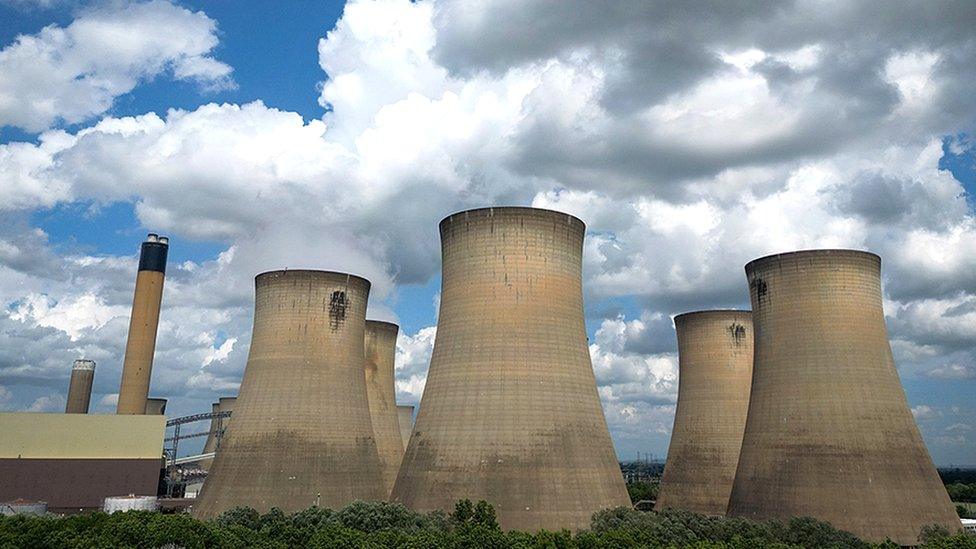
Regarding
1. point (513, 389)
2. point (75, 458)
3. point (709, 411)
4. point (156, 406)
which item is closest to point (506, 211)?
point (513, 389)

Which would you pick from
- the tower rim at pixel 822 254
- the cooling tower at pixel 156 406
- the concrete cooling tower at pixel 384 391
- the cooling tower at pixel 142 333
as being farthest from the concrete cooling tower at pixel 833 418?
the cooling tower at pixel 156 406

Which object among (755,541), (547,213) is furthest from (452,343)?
(755,541)

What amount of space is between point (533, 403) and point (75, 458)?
32.2 meters

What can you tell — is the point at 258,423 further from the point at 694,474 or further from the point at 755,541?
the point at 694,474

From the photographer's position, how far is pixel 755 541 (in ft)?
64.1

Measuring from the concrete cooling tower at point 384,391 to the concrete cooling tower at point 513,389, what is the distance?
14.5m

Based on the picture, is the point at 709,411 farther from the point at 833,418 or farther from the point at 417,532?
the point at 417,532

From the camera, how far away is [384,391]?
4116cm

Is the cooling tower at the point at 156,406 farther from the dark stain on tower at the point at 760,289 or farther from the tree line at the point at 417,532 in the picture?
the dark stain on tower at the point at 760,289

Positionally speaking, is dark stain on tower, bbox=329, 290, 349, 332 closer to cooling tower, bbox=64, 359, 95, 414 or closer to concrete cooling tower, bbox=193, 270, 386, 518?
concrete cooling tower, bbox=193, 270, 386, 518

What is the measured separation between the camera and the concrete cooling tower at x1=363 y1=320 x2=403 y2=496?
128 feet

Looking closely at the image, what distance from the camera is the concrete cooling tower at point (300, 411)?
27828 mm

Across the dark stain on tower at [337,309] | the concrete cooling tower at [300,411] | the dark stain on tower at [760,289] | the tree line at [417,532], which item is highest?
the dark stain on tower at [760,289]

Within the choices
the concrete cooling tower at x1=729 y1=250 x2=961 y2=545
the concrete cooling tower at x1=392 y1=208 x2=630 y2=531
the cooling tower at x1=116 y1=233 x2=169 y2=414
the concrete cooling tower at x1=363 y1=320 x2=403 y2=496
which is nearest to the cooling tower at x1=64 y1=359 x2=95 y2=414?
the cooling tower at x1=116 y1=233 x2=169 y2=414
